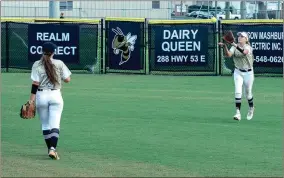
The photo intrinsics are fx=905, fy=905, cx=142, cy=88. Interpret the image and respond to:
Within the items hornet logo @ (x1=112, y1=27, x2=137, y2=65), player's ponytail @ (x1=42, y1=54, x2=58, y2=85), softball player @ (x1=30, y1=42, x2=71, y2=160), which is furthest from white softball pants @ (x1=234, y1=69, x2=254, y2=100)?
hornet logo @ (x1=112, y1=27, x2=137, y2=65)

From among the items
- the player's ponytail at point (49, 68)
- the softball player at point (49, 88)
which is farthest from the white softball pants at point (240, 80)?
the player's ponytail at point (49, 68)

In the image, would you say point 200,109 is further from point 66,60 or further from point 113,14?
point 113,14

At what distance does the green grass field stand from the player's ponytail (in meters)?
1.20

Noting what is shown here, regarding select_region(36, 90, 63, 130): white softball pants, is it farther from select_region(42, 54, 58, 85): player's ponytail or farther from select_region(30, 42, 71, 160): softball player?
select_region(42, 54, 58, 85): player's ponytail

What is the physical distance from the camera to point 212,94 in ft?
83.7

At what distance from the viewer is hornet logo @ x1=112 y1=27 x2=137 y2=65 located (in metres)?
33.7

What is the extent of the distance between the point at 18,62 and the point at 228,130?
1812cm

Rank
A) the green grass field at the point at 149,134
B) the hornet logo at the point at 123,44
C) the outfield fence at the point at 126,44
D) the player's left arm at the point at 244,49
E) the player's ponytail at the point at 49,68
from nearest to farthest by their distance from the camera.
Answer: the green grass field at the point at 149,134
the player's ponytail at the point at 49,68
the player's left arm at the point at 244,49
the outfield fence at the point at 126,44
the hornet logo at the point at 123,44

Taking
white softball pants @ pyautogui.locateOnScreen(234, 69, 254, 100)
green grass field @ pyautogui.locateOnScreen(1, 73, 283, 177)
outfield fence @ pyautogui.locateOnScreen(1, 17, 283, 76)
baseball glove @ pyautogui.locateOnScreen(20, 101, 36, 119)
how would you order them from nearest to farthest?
1. green grass field @ pyautogui.locateOnScreen(1, 73, 283, 177)
2. baseball glove @ pyautogui.locateOnScreen(20, 101, 36, 119)
3. white softball pants @ pyautogui.locateOnScreen(234, 69, 254, 100)
4. outfield fence @ pyautogui.locateOnScreen(1, 17, 283, 76)

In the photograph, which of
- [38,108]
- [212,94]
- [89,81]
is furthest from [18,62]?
[38,108]

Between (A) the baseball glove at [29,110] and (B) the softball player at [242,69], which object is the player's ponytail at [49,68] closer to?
(A) the baseball glove at [29,110]

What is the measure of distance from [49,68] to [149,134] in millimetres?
3671

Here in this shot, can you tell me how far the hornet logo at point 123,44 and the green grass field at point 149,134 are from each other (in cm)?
574

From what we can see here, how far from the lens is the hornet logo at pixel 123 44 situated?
33688mm
